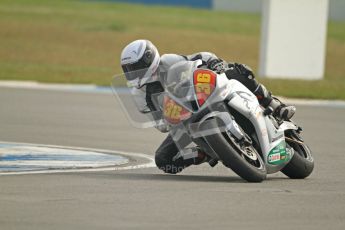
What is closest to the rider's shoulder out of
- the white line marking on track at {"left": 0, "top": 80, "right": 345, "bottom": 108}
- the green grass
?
the white line marking on track at {"left": 0, "top": 80, "right": 345, "bottom": 108}

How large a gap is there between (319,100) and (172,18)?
25579mm

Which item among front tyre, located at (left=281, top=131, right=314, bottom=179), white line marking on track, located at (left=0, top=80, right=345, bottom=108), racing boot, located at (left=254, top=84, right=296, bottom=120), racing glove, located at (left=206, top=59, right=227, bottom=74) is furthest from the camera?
white line marking on track, located at (left=0, top=80, right=345, bottom=108)

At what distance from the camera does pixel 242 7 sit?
52.2 metres

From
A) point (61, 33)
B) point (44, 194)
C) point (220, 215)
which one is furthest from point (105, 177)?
point (61, 33)

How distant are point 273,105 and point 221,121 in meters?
0.97

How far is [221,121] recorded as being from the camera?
31.6 ft

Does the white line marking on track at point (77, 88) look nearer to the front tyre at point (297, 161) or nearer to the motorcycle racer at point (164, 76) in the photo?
the front tyre at point (297, 161)

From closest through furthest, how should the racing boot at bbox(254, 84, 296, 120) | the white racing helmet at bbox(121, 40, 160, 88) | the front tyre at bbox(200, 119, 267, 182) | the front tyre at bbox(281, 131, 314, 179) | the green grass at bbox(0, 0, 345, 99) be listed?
the front tyre at bbox(200, 119, 267, 182), the white racing helmet at bbox(121, 40, 160, 88), the racing boot at bbox(254, 84, 296, 120), the front tyre at bbox(281, 131, 314, 179), the green grass at bbox(0, 0, 345, 99)

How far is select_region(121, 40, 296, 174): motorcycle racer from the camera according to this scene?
9867 mm

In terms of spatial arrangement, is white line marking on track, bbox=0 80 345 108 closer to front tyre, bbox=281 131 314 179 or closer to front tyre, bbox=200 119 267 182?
front tyre, bbox=281 131 314 179

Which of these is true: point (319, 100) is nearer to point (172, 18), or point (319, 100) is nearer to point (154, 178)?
point (154, 178)

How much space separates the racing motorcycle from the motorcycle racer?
0.29 ft

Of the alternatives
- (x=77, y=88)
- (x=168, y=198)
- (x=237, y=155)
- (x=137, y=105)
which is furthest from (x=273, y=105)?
(x=77, y=88)

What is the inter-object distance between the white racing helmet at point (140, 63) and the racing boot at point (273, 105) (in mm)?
1080
